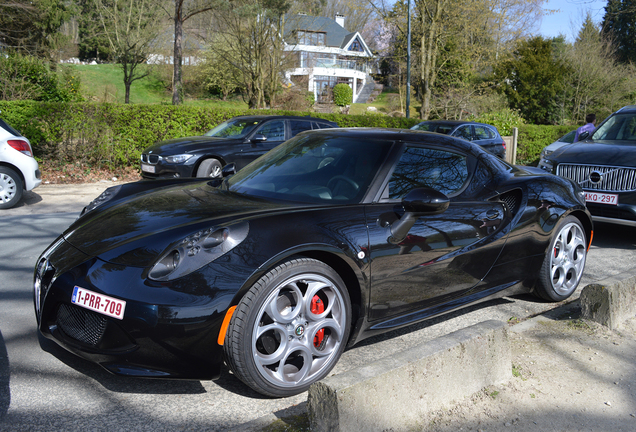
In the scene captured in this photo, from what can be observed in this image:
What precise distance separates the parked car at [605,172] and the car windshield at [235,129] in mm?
5957

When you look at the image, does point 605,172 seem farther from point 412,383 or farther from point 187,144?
point 187,144

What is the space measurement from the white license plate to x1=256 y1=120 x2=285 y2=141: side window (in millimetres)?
6302

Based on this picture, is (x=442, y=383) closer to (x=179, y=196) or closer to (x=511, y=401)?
(x=511, y=401)

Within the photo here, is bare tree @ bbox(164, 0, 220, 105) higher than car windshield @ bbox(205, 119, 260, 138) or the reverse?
higher

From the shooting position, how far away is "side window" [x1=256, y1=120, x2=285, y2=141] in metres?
10.9

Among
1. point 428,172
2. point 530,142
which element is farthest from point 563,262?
point 530,142

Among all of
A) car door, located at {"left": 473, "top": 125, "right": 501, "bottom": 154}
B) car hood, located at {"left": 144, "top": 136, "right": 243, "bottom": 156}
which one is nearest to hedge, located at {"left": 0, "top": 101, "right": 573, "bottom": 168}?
car hood, located at {"left": 144, "top": 136, "right": 243, "bottom": 156}

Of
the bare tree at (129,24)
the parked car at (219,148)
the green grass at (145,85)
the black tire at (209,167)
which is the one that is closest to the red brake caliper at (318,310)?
the parked car at (219,148)

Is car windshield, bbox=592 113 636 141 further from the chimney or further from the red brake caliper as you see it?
the chimney

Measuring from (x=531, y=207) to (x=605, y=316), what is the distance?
3.11 feet

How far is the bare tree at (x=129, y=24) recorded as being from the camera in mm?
30469

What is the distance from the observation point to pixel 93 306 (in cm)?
254

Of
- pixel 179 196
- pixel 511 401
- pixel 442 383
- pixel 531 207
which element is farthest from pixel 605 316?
pixel 179 196

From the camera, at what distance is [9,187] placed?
847cm
